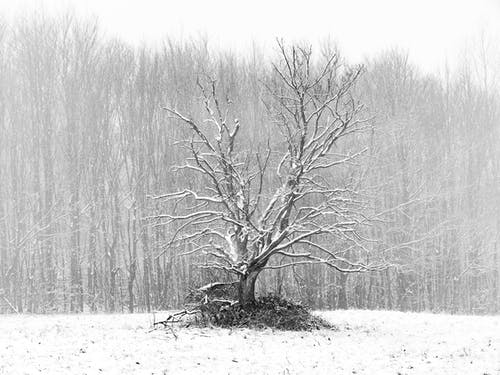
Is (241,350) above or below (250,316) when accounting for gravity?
below

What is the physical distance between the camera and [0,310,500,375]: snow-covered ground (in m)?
11.2

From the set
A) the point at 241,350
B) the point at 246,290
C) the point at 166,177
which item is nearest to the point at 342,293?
the point at 166,177

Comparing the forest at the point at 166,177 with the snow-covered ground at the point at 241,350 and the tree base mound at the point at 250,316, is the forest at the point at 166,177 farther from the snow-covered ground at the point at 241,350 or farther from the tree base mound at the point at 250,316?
the snow-covered ground at the point at 241,350

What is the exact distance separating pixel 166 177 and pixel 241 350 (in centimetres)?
1930

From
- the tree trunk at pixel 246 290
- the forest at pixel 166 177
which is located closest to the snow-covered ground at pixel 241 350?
the tree trunk at pixel 246 290

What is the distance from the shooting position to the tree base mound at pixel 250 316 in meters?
16.1

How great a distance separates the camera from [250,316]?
646 inches

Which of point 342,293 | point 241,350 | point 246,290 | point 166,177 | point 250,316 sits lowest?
point 342,293

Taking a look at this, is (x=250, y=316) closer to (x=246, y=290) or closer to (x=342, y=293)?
(x=246, y=290)

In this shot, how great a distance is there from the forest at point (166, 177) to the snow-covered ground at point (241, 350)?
466 inches

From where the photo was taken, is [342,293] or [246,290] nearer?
[246,290]

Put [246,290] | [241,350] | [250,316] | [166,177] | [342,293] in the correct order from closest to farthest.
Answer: [241,350] → [250,316] → [246,290] → [342,293] → [166,177]

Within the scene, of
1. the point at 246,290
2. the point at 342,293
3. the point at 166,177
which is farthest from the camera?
the point at 166,177

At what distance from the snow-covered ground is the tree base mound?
2.03 feet
